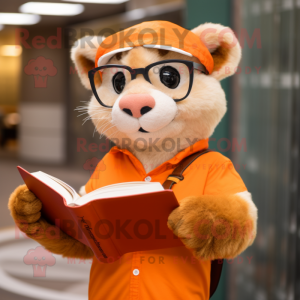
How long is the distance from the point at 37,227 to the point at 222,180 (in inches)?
19.8

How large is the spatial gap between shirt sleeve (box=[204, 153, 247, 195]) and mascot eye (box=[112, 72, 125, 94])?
1.03ft

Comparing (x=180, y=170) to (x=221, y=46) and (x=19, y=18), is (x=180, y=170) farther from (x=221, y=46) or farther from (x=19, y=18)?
(x=19, y=18)

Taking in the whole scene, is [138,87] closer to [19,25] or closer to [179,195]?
[179,195]

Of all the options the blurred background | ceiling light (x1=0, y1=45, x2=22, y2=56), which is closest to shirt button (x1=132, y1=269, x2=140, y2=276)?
the blurred background

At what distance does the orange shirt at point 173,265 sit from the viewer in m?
0.93

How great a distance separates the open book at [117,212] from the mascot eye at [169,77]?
11.2 inches

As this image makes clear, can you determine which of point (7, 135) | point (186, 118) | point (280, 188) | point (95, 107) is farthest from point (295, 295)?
point (7, 135)

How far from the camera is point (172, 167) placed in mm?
987

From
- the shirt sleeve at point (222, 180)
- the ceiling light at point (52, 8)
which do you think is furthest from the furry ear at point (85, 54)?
the ceiling light at point (52, 8)

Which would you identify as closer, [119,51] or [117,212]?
[117,212]

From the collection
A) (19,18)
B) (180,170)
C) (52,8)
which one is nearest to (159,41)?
(180,170)

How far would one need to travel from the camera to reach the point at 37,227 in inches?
39.2

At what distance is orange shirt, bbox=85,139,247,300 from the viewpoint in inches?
36.7

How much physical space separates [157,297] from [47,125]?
5.53 m
